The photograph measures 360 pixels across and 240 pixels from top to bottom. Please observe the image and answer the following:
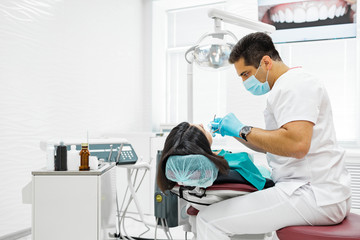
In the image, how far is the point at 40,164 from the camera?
2730mm

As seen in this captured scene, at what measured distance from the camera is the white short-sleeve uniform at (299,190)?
1.23m

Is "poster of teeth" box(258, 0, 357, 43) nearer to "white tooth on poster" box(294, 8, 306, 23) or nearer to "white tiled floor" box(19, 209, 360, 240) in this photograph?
"white tooth on poster" box(294, 8, 306, 23)

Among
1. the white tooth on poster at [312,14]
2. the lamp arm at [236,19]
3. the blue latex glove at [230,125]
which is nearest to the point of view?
the blue latex glove at [230,125]

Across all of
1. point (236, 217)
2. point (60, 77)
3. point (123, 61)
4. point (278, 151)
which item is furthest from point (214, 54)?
point (123, 61)

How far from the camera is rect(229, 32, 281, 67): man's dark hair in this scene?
57.2 inches

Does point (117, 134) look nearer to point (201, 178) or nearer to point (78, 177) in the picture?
point (78, 177)

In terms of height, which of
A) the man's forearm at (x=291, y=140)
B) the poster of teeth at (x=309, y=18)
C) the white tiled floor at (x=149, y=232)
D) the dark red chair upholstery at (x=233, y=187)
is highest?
the poster of teeth at (x=309, y=18)

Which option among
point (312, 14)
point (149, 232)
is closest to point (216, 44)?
point (149, 232)

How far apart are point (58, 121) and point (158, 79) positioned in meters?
1.70

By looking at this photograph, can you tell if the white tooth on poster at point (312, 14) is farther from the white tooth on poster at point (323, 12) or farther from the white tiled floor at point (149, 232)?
the white tiled floor at point (149, 232)

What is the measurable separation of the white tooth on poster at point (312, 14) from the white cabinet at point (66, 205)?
286cm

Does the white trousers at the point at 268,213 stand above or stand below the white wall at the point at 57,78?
below

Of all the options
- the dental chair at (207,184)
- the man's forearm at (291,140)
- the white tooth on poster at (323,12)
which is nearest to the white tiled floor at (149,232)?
the dental chair at (207,184)

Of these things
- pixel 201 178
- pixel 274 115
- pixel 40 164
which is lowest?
pixel 40 164
